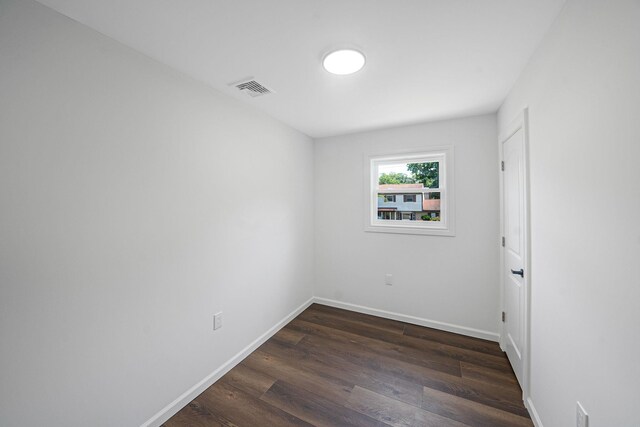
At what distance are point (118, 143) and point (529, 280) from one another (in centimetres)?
273

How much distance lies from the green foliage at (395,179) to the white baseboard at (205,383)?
2.15m

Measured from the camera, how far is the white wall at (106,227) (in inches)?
42.6

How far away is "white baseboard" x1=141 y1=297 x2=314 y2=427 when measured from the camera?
159cm

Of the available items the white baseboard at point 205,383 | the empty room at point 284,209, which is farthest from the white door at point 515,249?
the white baseboard at point 205,383

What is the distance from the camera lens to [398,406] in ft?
5.69

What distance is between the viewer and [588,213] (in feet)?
3.35

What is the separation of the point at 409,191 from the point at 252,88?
211 centimetres

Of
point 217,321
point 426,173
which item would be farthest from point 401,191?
point 217,321

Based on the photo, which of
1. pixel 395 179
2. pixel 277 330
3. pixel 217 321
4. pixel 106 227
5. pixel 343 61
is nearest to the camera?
pixel 106 227

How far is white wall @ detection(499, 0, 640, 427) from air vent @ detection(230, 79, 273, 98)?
5.98ft

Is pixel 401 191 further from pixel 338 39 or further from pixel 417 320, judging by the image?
pixel 338 39

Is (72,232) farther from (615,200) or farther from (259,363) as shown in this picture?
(615,200)

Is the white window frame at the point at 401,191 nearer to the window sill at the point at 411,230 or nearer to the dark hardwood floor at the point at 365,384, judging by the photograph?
the window sill at the point at 411,230

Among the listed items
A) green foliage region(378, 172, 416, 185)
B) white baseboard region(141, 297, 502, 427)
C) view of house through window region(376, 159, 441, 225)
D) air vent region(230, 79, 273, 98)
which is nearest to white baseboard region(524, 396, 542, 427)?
white baseboard region(141, 297, 502, 427)
